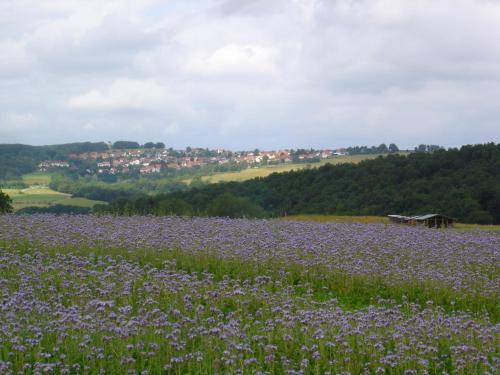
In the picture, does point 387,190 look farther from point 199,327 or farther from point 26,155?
point 26,155

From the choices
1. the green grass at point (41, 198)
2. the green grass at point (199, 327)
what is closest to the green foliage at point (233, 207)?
the green grass at point (41, 198)

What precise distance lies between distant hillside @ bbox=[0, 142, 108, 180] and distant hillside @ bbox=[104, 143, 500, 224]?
63.7 meters

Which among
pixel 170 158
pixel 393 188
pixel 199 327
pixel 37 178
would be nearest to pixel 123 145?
pixel 170 158

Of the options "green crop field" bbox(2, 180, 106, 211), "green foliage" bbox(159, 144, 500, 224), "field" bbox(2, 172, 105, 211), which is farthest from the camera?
"green crop field" bbox(2, 180, 106, 211)

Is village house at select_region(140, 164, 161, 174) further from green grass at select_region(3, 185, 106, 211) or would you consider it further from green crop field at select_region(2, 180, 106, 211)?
green grass at select_region(3, 185, 106, 211)

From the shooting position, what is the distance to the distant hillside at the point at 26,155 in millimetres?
111000

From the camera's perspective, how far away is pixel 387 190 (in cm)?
4856

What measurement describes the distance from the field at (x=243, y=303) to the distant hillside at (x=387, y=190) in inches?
952

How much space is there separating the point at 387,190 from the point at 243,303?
39753 mm

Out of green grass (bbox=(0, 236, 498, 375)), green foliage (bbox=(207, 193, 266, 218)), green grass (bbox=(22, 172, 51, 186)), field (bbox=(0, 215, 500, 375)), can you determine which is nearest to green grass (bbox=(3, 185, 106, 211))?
green grass (bbox=(22, 172, 51, 186))

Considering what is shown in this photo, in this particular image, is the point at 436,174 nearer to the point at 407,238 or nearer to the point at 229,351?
the point at 407,238

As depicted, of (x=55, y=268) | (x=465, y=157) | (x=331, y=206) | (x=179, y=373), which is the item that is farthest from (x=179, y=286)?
(x=465, y=157)

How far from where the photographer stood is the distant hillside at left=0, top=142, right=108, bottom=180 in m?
111

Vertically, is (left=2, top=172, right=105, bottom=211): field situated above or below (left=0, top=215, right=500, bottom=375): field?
below
